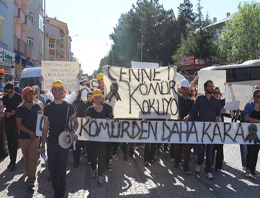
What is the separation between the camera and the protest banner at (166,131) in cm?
645

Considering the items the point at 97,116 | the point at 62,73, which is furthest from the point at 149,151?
the point at 62,73

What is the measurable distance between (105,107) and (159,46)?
5222cm

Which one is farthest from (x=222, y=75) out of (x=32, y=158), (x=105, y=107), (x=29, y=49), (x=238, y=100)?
(x=29, y=49)

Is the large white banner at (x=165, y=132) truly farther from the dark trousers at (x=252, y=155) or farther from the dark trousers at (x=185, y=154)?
the dark trousers at (x=185, y=154)

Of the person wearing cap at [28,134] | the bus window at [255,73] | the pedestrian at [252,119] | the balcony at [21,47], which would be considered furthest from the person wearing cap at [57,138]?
the balcony at [21,47]

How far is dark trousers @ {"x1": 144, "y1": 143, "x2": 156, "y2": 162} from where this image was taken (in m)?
7.55

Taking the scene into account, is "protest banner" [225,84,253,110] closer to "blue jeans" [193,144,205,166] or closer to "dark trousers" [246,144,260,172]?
"dark trousers" [246,144,260,172]

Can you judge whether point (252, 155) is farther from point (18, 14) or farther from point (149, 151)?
point (18, 14)

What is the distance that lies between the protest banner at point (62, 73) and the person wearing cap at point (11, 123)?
1.00 metres

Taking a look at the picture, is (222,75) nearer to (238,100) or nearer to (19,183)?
(238,100)

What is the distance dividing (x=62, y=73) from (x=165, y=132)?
10.6 ft

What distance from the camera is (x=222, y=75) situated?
27.1ft

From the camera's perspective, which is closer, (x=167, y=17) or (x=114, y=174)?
(x=114, y=174)

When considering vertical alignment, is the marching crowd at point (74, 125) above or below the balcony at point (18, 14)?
below
